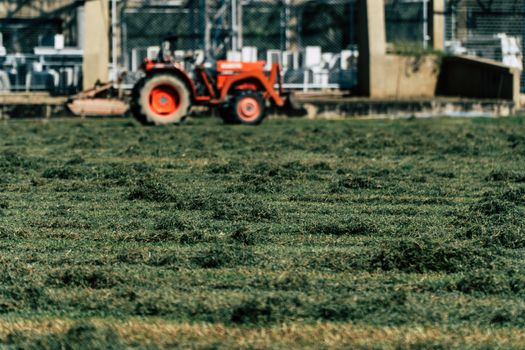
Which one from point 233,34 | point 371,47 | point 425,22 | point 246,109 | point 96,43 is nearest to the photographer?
point 246,109

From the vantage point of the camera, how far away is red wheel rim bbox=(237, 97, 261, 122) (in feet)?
78.7

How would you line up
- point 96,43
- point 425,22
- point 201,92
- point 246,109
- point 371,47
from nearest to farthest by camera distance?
point 246,109 → point 201,92 → point 96,43 → point 371,47 → point 425,22

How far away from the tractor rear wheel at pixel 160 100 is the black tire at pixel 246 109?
91cm

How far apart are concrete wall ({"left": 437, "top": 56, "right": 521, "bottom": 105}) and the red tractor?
7390mm

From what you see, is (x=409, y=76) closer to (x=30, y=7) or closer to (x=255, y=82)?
(x=255, y=82)

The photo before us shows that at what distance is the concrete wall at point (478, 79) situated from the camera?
29.7 meters

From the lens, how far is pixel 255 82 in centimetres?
2486

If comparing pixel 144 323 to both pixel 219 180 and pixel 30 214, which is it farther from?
pixel 219 180

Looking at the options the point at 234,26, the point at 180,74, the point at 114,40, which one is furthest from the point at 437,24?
the point at 180,74

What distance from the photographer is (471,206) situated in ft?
34.6

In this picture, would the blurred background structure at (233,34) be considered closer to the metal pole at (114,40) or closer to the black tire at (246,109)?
the metal pole at (114,40)

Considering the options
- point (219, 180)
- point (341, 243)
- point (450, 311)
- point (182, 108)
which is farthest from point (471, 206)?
point (182, 108)

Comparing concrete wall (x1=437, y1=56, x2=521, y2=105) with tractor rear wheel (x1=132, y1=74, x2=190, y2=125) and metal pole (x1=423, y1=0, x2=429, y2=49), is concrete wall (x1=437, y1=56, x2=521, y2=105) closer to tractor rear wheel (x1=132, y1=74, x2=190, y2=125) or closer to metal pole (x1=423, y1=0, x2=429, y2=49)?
metal pole (x1=423, y1=0, x2=429, y2=49)

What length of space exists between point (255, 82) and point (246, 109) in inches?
40.8
